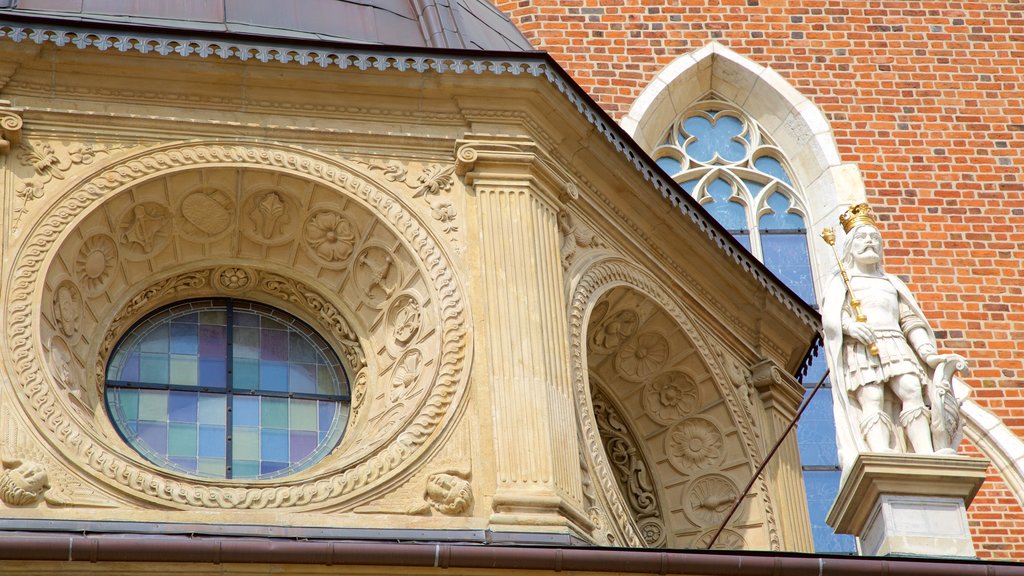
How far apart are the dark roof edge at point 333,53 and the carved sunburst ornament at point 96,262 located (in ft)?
4.06

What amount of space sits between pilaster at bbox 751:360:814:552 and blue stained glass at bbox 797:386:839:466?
12.0 feet

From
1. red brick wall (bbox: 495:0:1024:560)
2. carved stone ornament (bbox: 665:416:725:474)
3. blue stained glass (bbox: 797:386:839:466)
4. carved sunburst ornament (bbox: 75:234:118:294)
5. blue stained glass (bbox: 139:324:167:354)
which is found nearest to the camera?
carved sunburst ornament (bbox: 75:234:118:294)

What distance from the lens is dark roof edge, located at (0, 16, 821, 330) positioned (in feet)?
43.6

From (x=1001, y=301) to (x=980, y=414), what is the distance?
1.40 metres

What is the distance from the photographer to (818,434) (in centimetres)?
1945

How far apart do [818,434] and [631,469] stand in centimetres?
483

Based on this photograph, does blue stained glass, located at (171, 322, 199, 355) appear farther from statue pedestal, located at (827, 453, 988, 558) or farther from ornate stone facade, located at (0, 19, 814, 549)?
statue pedestal, located at (827, 453, 988, 558)

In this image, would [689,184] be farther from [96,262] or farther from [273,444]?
[96,262]

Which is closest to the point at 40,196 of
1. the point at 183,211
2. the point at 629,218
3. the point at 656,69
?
the point at 183,211

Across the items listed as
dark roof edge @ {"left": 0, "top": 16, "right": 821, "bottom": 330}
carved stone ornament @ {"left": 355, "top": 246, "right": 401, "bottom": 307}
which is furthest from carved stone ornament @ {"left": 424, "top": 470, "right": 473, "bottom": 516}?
dark roof edge @ {"left": 0, "top": 16, "right": 821, "bottom": 330}

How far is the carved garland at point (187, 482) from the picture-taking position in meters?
12.0

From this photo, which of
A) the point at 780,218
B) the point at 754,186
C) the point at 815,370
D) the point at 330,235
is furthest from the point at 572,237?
the point at 754,186

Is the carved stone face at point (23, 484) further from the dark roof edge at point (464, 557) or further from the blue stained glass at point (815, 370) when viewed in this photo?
the blue stained glass at point (815, 370)

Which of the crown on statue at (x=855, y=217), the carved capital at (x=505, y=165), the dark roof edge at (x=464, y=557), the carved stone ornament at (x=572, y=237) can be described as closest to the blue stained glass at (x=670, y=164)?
the carved stone ornament at (x=572, y=237)
